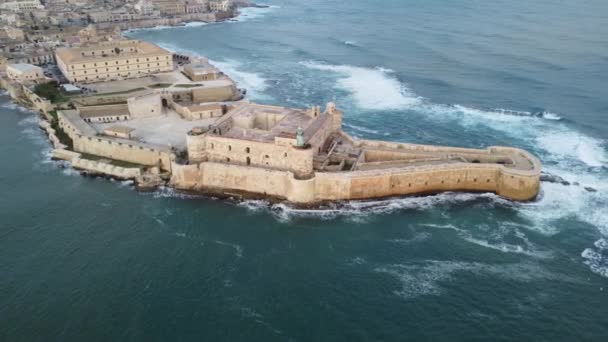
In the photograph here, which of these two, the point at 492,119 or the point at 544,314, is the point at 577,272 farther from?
the point at 492,119

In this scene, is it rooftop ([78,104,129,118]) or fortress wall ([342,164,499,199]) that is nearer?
fortress wall ([342,164,499,199])

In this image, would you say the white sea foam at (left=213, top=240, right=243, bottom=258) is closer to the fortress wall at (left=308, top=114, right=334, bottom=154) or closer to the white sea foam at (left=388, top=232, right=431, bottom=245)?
the white sea foam at (left=388, top=232, right=431, bottom=245)

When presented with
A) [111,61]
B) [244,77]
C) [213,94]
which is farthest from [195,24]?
[213,94]

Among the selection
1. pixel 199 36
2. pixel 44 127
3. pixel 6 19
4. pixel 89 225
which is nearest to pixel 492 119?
pixel 89 225

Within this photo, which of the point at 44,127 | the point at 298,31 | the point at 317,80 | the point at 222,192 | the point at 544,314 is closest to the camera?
the point at 544,314

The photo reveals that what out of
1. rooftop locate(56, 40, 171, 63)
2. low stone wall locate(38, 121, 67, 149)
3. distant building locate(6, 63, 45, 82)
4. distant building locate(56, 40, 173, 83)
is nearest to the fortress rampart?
low stone wall locate(38, 121, 67, 149)

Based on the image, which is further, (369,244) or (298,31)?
(298,31)
